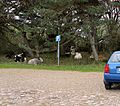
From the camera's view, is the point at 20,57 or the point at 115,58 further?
the point at 20,57

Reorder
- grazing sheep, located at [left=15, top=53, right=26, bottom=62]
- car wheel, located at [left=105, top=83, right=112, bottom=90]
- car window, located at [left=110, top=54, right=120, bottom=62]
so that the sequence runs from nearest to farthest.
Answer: car wheel, located at [left=105, top=83, right=112, bottom=90]
car window, located at [left=110, top=54, right=120, bottom=62]
grazing sheep, located at [left=15, top=53, right=26, bottom=62]

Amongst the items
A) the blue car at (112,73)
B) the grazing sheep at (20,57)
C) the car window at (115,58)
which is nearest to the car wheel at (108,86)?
the blue car at (112,73)

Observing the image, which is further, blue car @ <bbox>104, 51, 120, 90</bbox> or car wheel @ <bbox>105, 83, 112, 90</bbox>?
car wheel @ <bbox>105, 83, 112, 90</bbox>

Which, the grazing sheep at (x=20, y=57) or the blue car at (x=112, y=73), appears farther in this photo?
the grazing sheep at (x=20, y=57)

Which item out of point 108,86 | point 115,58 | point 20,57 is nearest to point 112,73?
point 108,86

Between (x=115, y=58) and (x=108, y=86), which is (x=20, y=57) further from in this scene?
(x=108, y=86)

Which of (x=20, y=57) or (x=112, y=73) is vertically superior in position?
(x=20, y=57)

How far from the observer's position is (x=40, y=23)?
33.3m

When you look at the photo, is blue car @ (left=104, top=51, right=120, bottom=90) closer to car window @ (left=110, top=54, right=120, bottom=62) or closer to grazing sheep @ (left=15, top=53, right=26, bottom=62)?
car window @ (left=110, top=54, right=120, bottom=62)

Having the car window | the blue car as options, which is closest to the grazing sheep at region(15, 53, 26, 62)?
the car window

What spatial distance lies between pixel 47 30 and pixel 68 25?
2.00 m

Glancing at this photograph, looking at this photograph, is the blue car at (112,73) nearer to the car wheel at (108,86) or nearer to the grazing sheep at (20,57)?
the car wheel at (108,86)

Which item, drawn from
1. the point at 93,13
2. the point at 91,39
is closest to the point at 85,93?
the point at 93,13

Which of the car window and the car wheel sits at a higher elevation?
the car window
